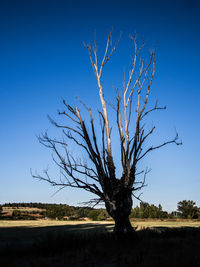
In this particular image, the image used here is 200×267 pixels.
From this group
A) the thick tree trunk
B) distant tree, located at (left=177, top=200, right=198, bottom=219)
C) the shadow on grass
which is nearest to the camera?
the shadow on grass

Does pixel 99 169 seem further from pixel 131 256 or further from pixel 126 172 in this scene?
pixel 131 256

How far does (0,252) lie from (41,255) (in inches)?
37.7

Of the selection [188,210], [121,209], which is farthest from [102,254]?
[188,210]

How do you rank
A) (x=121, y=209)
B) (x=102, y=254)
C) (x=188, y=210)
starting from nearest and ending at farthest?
(x=102, y=254)
(x=121, y=209)
(x=188, y=210)

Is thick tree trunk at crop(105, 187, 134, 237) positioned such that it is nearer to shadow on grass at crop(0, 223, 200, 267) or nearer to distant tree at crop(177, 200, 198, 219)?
shadow on grass at crop(0, 223, 200, 267)

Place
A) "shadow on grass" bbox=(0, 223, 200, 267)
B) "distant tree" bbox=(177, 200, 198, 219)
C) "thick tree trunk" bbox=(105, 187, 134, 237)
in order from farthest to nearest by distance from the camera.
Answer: "distant tree" bbox=(177, 200, 198, 219), "thick tree trunk" bbox=(105, 187, 134, 237), "shadow on grass" bbox=(0, 223, 200, 267)

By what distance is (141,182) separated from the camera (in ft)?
24.5

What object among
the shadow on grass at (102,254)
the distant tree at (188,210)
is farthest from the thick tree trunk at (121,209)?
the distant tree at (188,210)

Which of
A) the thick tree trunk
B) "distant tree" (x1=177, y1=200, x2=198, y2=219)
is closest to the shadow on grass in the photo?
the thick tree trunk

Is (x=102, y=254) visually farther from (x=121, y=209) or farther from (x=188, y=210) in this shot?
(x=188, y=210)

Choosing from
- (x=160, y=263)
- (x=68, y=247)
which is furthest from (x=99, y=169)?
(x=160, y=263)

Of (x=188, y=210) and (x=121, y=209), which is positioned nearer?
(x=121, y=209)

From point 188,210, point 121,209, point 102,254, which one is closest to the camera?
point 102,254

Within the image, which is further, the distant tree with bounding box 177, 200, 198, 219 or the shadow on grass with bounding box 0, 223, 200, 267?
the distant tree with bounding box 177, 200, 198, 219
